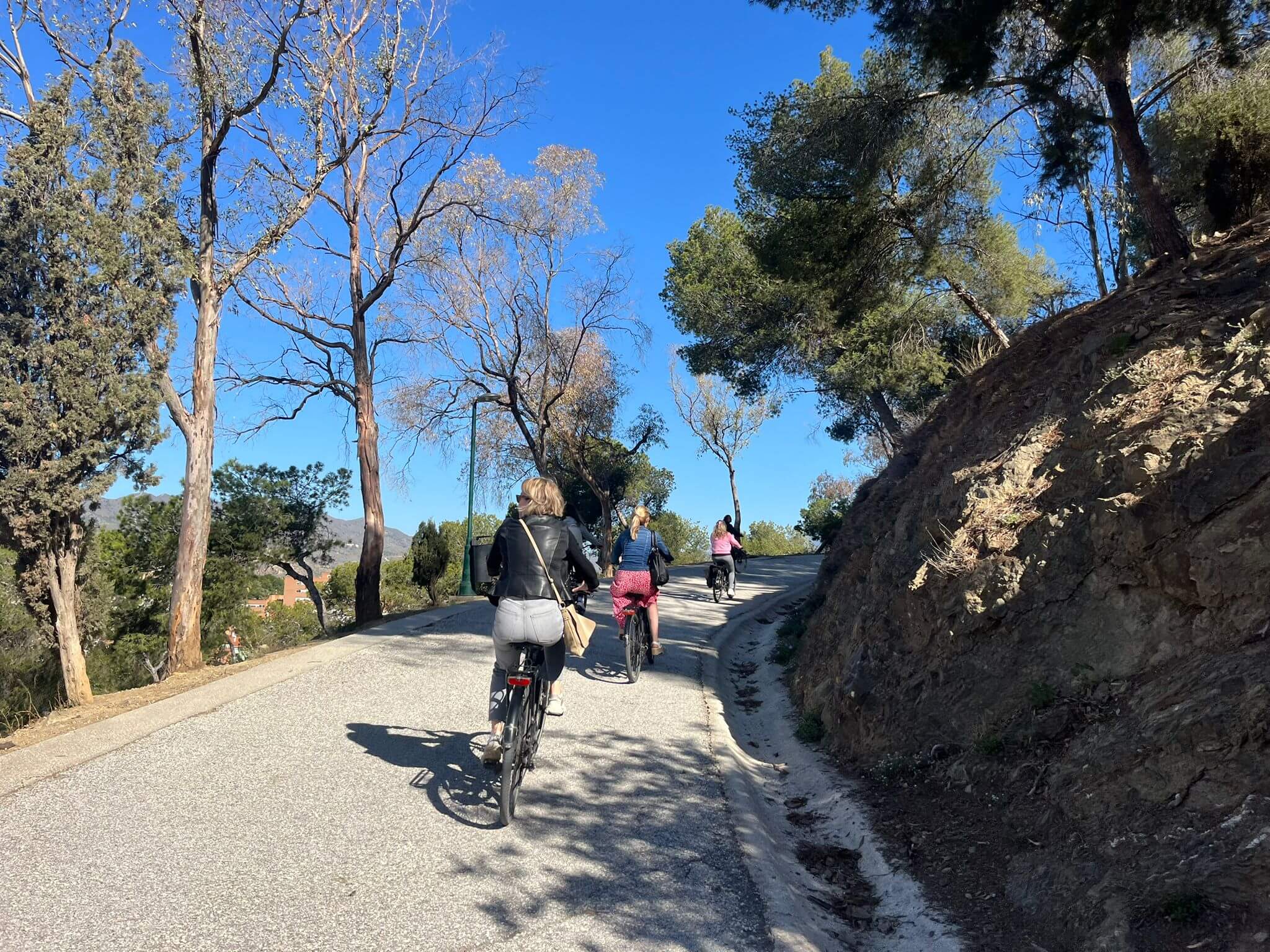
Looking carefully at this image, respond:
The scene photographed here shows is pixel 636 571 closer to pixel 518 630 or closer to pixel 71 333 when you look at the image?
pixel 518 630

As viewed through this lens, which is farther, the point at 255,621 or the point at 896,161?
the point at 255,621

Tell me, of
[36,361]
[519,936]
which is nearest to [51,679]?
[36,361]

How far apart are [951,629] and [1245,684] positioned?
2.31 metres

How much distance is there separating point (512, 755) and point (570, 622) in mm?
1103

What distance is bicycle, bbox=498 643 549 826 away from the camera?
4699 mm

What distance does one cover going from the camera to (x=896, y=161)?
12.5 m

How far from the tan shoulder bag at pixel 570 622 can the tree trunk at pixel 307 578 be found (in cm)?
2398

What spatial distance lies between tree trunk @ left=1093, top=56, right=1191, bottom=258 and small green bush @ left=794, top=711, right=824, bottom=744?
6.31 meters

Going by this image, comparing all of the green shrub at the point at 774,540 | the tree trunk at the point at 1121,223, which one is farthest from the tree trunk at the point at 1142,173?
the green shrub at the point at 774,540

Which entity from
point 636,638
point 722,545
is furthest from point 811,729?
point 722,545

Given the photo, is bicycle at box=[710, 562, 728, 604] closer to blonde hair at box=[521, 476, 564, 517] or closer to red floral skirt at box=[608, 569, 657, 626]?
red floral skirt at box=[608, 569, 657, 626]

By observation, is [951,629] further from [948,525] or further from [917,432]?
[917,432]

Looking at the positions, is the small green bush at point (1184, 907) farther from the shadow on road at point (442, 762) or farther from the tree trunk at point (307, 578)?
the tree trunk at point (307, 578)

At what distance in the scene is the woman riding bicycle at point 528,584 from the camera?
5.05 meters
